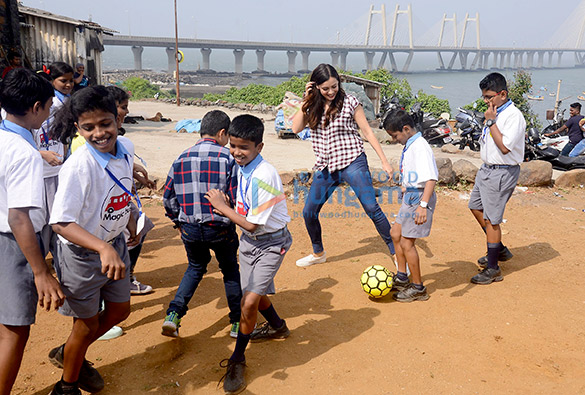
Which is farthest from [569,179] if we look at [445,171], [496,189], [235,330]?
[235,330]

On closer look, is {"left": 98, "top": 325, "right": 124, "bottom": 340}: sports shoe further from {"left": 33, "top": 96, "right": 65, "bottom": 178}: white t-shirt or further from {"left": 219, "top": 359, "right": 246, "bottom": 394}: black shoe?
{"left": 33, "top": 96, "right": 65, "bottom": 178}: white t-shirt

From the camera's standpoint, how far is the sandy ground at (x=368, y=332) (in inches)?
128

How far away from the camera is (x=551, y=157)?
10836 mm

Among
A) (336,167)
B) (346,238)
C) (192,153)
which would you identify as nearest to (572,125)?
(346,238)

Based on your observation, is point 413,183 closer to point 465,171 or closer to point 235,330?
point 235,330

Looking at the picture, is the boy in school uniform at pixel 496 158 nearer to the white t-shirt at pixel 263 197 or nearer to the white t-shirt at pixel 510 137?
the white t-shirt at pixel 510 137

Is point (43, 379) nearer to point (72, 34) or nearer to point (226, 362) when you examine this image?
point (226, 362)

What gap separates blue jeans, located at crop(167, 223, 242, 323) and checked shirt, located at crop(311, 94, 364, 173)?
176 centimetres

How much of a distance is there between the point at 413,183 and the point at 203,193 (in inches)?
75.1

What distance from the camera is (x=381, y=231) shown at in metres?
5.06

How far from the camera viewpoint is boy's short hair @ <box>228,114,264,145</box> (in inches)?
120

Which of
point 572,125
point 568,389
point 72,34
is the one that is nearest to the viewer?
point 568,389

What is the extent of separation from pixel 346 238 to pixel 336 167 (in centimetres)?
160

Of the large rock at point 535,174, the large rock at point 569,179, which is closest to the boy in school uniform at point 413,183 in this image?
the large rock at point 535,174
